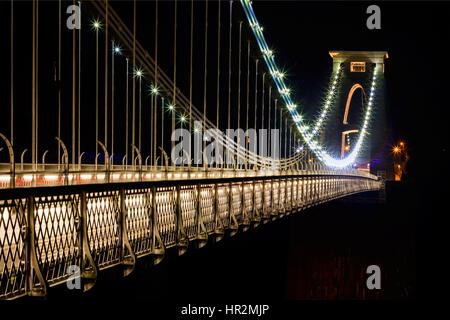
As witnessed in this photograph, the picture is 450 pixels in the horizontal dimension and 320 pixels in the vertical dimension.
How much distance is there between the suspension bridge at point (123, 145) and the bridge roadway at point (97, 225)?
14 mm

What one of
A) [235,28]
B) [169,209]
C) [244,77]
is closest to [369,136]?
Result: [244,77]

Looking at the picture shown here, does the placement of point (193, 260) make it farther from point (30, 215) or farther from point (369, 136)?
point (369, 136)

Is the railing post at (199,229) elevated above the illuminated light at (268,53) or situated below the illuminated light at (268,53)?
below

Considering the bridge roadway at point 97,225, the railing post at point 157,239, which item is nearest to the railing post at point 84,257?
the bridge roadway at point 97,225

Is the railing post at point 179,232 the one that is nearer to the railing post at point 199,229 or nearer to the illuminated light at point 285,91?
the railing post at point 199,229

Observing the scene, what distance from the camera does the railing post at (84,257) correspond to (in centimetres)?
462

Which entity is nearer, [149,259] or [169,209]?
[149,259]

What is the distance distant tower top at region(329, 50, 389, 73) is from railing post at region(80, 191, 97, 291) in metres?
53.2

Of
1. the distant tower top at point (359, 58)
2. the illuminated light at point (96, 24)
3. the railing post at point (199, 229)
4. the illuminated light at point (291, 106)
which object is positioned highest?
the distant tower top at point (359, 58)

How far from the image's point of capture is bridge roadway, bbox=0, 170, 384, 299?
401 centimetres

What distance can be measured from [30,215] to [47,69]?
10.1m

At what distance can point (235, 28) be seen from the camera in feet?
70.0

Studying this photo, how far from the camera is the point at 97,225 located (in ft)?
17.1

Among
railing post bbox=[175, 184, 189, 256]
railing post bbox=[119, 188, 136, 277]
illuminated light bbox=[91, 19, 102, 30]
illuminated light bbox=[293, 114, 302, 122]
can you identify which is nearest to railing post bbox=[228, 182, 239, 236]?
railing post bbox=[175, 184, 189, 256]
